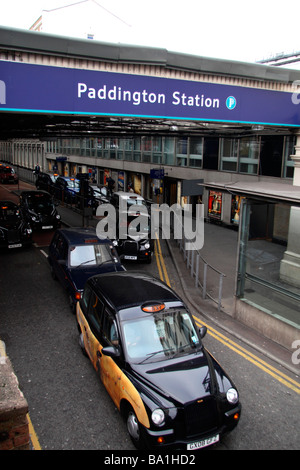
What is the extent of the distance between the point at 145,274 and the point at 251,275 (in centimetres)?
292

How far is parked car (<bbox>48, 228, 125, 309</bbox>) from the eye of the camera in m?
9.43

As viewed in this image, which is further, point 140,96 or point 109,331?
point 140,96

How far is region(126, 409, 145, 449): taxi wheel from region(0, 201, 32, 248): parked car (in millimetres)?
11559

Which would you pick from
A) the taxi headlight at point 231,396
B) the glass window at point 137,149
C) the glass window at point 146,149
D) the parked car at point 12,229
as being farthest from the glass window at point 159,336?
the glass window at point 137,149

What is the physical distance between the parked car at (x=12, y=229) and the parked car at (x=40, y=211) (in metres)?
1.53

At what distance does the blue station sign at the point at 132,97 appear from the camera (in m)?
8.22

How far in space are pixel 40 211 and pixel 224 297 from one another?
11.9 meters

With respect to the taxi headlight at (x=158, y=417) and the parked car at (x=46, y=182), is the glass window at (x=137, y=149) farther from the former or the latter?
the taxi headlight at (x=158, y=417)

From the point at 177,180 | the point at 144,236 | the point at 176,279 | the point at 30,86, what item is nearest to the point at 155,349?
the point at 30,86

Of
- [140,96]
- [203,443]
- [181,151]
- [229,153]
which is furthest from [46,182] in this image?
[203,443]

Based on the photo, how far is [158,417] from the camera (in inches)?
183

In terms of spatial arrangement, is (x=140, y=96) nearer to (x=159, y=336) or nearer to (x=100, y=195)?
(x=159, y=336)

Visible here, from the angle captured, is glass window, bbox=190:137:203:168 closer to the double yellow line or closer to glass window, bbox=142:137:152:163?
glass window, bbox=142:137:152:163

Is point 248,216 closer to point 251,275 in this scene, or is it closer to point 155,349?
point 251,275
